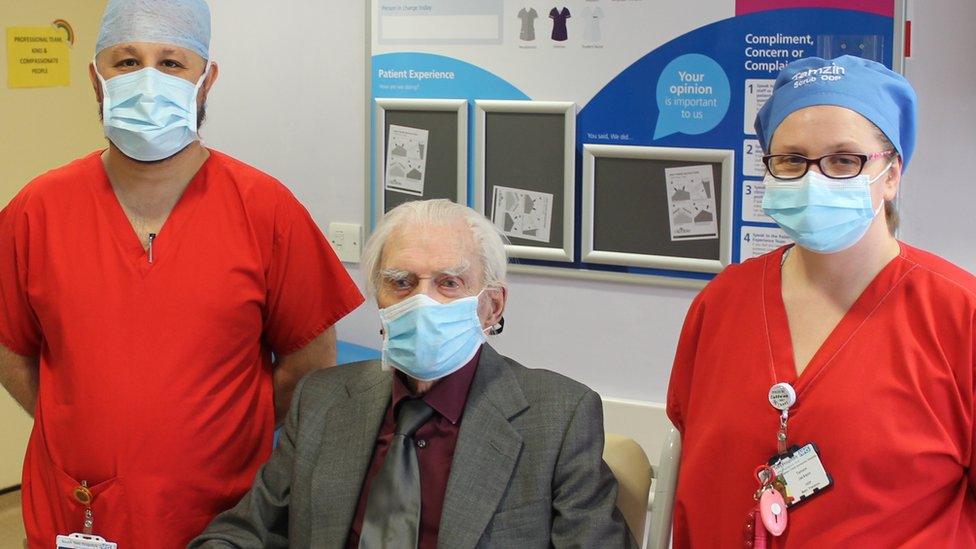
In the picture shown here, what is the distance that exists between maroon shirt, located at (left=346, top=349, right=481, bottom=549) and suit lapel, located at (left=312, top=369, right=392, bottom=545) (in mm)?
18

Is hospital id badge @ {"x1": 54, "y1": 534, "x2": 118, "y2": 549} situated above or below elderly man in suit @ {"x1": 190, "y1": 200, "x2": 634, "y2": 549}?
below

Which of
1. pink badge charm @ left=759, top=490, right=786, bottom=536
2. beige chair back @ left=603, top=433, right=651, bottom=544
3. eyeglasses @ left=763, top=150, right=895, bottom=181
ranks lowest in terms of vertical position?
beige chair back @ left=603, top=433, right=651, bottom=544

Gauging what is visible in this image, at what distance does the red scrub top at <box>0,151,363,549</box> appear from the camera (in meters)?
1.94

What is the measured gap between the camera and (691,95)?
2785mm

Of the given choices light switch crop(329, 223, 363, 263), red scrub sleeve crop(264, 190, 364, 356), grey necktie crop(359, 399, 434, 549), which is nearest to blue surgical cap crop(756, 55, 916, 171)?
grey necktie crop(359, 399, 434, 549)

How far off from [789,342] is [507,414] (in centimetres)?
49

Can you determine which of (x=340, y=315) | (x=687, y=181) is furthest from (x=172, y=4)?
(x=687, y=181)

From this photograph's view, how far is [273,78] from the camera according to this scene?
3.40m

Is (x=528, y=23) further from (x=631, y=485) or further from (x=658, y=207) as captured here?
(x=631, y=485)

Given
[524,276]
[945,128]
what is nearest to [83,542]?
[524,276]

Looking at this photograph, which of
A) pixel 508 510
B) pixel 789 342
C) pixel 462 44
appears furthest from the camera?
pixel 462 44

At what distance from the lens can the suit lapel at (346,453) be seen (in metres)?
1.83

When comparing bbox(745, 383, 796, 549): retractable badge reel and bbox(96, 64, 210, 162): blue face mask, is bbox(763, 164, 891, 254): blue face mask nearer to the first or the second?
bbox(745, 383, 796, 549): retractable badge reel

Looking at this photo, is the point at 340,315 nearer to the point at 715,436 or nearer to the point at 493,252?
the point at 493,252
